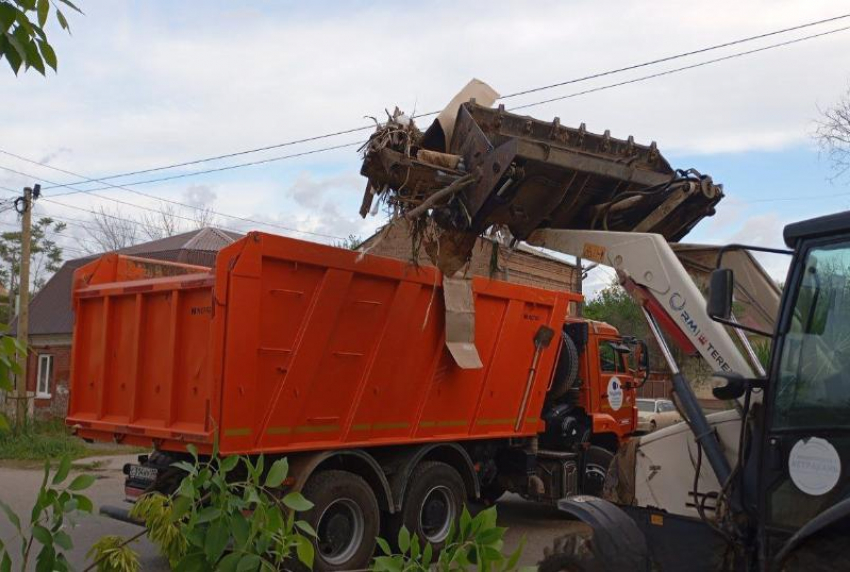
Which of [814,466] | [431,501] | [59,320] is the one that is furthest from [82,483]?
[59,320]

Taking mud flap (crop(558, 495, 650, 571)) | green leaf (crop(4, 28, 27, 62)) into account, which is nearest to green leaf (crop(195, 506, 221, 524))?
green leaf (crop(4, 28, 27, 62))

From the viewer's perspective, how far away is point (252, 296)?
6.40 m

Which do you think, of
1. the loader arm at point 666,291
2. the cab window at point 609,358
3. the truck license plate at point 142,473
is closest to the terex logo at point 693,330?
the loader arm at point 666,291

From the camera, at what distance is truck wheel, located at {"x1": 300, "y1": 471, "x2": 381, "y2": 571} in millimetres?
6844

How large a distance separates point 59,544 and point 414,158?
14.2 ft

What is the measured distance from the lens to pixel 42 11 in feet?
6.45

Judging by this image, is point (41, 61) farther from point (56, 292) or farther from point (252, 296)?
point (56, 292)

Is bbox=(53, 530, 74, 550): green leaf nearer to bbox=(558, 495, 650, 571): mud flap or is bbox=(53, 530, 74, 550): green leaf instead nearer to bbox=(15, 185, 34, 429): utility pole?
bbox=(558, 495, 650, 571): mud flap

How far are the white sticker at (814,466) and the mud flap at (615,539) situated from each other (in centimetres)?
101

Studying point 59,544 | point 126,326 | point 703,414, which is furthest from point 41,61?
point 126,326

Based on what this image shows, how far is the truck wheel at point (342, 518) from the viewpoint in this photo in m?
6.84

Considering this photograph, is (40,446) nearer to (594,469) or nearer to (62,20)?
(594,469)

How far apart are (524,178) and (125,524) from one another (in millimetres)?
5668

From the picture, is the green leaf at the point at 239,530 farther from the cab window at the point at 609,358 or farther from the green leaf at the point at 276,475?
the cab window at the point at 609,358
